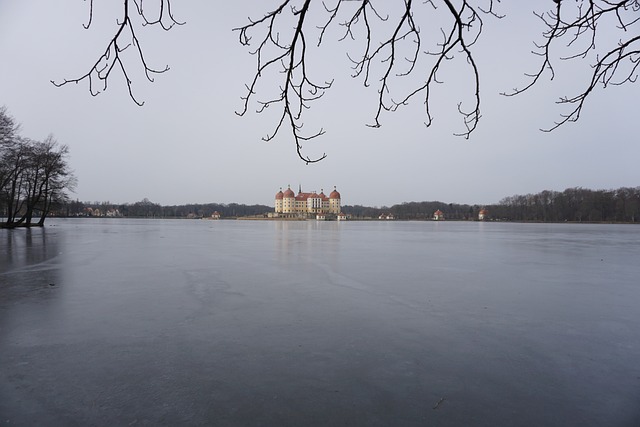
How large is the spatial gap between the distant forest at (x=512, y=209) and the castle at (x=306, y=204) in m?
29.0

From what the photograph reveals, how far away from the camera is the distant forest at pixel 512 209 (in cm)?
10212

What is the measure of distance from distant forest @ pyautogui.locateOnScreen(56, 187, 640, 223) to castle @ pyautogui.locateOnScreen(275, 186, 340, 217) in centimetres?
2900

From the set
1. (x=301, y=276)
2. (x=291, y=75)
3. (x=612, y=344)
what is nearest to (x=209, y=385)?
(x=291, y=75)

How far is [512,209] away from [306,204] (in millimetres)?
67426

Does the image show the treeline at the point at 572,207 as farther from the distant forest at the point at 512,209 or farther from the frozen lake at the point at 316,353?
the frozen lake at the point at 316,353

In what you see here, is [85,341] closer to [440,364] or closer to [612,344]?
[440,364]

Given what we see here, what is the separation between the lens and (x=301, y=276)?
404 inches

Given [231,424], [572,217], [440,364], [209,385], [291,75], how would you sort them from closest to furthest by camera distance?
[291,75], [231,424], [209,385], [440,364], [572,217]

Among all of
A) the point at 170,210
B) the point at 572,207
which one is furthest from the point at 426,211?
the point at 170,210

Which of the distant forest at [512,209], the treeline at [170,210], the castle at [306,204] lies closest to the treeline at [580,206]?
the distant forest at [512,209]

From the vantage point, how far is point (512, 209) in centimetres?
12731

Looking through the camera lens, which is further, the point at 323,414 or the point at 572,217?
the point at 572,217

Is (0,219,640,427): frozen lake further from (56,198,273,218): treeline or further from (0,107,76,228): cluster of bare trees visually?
(56,198,273,218): treeline

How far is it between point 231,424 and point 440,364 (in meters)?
2.27
